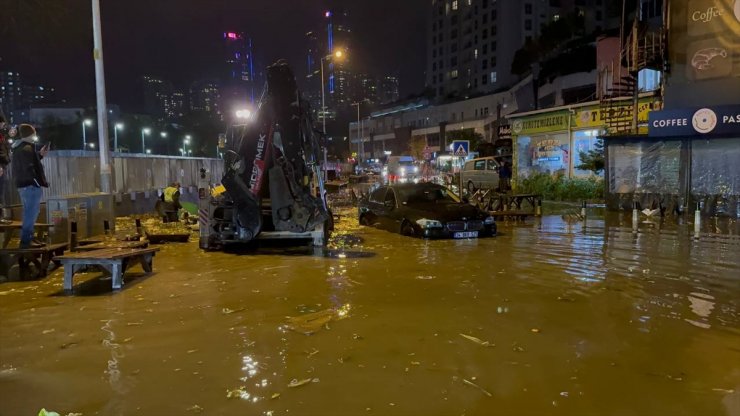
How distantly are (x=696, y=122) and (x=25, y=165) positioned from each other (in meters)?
19.3

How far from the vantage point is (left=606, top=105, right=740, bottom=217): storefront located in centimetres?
1830

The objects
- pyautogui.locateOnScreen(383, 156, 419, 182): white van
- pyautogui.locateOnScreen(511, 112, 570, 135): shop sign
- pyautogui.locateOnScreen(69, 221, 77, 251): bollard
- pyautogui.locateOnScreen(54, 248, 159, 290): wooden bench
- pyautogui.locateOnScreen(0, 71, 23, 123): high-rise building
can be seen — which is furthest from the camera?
pyautogui.locateOnScreen(0, 71, 23, 123): high-rise building

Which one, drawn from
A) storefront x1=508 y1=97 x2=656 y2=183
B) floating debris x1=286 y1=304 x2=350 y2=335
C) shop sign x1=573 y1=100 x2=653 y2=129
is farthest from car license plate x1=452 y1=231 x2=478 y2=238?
storefront x1=508 y1=97 x2=656 y2=183

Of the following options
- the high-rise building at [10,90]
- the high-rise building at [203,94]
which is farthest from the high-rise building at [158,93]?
the high-rise building at [10,90]

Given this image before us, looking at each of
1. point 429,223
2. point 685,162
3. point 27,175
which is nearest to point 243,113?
point 27,175

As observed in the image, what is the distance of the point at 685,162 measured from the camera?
19.4 meters

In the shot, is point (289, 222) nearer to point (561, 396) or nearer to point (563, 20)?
point (561, 396)

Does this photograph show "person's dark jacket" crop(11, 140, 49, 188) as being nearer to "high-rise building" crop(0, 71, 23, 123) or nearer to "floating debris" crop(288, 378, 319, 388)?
"floating debris" crop(288, 378, 319, 388)

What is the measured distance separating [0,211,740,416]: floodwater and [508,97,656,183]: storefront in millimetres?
18185

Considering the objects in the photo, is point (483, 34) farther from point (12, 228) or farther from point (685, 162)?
point (12, 228)

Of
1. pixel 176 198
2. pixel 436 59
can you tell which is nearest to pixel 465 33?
pixel 436 59

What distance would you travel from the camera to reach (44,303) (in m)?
7.38

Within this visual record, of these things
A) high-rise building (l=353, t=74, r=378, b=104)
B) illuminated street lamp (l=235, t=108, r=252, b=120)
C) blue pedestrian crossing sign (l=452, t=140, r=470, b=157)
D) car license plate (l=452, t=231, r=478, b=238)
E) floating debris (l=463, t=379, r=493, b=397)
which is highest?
high-rise building (l=353, t=74, r=378, b=104)

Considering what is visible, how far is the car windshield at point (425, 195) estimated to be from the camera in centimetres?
1473
